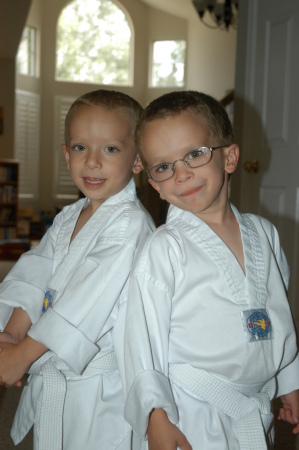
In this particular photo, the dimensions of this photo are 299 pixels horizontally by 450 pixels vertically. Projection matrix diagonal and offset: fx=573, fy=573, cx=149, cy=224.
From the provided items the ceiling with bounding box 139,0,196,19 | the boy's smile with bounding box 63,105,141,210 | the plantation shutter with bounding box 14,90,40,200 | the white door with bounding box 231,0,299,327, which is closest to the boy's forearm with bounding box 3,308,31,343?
the boy's smile with bounding box 63,105,141,210

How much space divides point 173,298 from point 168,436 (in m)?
0.26

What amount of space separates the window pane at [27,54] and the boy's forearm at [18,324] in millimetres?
8808

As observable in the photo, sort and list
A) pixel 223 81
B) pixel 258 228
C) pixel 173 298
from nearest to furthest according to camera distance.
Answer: pixel 173 298, pixel 258 228, pixel 223 81

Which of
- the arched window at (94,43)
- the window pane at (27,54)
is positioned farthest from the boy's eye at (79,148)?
the arched window at (94,43)

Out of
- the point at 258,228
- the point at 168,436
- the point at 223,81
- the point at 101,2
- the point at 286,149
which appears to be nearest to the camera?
the point at 168,436

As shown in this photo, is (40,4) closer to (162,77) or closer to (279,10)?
(162,77)

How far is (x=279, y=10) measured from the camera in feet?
10.6

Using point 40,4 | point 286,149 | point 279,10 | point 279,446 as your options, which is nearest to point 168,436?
point 279,446

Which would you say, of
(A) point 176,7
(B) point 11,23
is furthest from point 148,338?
(A) point 176,7

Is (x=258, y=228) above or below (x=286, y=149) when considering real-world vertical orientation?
below

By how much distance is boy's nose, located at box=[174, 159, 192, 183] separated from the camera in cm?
113

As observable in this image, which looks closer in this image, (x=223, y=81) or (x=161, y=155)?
(x=161, y=155)

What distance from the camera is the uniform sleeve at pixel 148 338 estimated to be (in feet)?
3.37

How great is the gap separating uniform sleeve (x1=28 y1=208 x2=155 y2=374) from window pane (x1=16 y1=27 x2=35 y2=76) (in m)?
8.99
